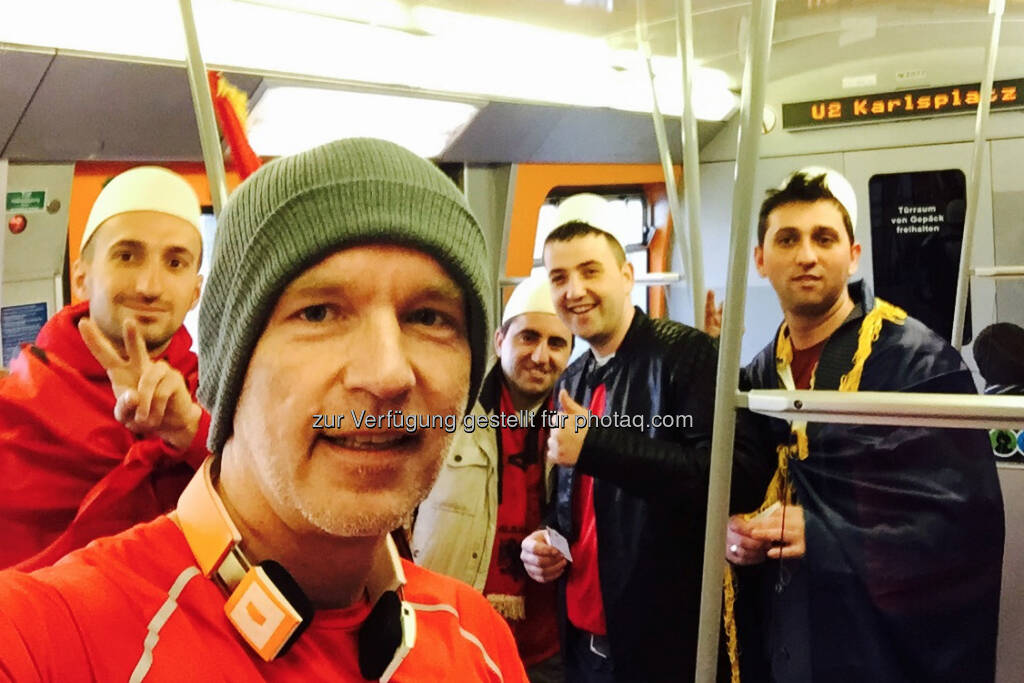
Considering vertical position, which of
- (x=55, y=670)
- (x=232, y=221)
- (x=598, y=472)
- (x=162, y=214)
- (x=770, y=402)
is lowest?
(x=55, y=670)

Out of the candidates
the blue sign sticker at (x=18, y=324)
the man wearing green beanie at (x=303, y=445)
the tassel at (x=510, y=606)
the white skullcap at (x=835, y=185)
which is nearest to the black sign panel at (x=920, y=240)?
the white skullcap at (x=835, y=185)

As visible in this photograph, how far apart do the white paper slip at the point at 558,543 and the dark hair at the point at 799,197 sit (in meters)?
0.85

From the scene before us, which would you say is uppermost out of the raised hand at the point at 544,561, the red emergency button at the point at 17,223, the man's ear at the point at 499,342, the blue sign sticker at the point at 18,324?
the red emergency button at the point at 17,223

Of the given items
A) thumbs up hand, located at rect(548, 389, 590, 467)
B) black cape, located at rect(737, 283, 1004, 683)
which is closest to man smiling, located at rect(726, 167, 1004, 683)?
black cape, located at rect(737, 283, 1004, 683)

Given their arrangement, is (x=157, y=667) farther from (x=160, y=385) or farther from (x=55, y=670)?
(x=160, y=385)

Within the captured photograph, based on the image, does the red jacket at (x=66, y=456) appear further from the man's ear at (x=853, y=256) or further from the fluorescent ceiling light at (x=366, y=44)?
the man's ear at (x=853, y=256)

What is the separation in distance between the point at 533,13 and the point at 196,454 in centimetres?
207

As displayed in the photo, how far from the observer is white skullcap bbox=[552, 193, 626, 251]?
86.9 inches

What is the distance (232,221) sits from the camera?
858 millimetres

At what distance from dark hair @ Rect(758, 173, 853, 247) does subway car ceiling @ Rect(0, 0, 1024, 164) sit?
38 centimetres

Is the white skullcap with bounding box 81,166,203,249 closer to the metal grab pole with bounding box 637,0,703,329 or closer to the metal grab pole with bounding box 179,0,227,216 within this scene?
the metal grab pole with bounding box 179,0,227,216

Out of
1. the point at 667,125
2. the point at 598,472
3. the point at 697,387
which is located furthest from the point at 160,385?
the point at 667,125

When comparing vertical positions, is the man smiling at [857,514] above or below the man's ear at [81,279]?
below

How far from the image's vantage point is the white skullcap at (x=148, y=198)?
1521 mm
